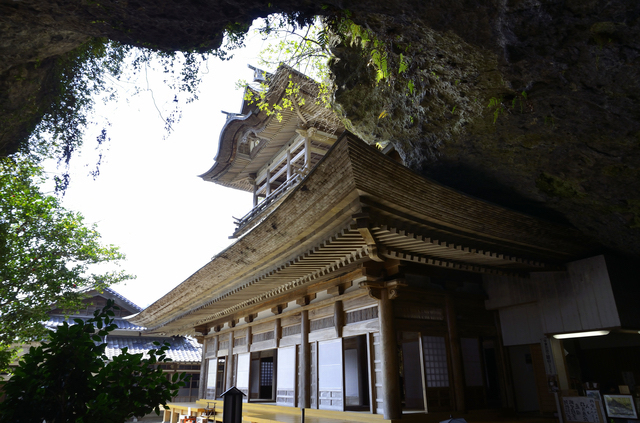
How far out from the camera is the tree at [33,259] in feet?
29.7

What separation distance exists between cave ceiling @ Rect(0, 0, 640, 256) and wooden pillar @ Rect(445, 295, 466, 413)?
2.60 meters

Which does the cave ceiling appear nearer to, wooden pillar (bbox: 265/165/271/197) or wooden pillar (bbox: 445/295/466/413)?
A: wooden pillar (bbox: 445/295/466/413)

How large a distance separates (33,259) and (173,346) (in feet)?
45.0

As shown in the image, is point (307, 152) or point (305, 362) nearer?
point (305, 362)

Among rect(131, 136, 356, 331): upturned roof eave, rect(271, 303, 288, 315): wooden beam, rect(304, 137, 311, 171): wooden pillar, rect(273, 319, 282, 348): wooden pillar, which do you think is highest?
rect(304, 137, 311, 171): wooden pillar

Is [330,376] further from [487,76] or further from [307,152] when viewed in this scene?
[307,152]

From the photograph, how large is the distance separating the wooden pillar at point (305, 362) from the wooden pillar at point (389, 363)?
7.99ft

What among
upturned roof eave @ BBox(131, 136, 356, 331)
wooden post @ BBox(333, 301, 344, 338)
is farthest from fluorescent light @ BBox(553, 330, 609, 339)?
upturned roof eave @ BBox(131, 136, 356, 331)

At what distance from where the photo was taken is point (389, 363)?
21.3ft

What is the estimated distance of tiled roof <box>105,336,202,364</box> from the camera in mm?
20156

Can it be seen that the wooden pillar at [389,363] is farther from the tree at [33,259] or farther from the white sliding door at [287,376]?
the tree at [33,259]

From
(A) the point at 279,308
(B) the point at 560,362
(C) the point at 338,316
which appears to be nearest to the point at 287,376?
(A) the point at 279,308

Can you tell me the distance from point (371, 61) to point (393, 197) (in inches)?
101

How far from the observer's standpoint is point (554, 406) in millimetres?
7746
